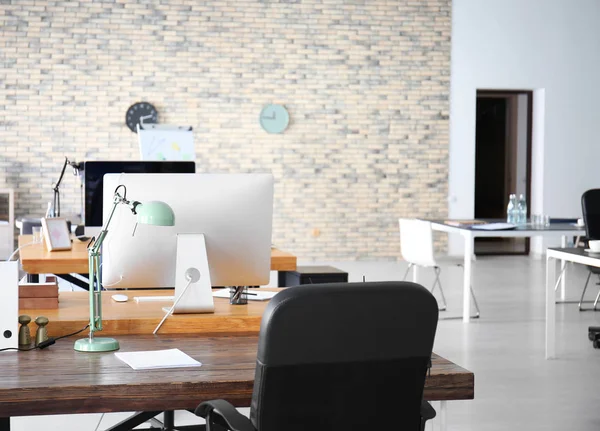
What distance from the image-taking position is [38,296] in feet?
9.84

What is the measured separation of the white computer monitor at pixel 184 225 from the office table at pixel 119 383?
43 cm

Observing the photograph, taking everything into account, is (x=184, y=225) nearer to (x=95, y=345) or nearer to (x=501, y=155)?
(x=95, y=345)

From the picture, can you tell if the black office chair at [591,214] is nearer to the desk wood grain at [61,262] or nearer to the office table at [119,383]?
the desk wood grain at [61,262]

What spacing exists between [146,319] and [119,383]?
683 mm

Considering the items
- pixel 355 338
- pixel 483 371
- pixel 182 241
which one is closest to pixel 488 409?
pixel 483 371

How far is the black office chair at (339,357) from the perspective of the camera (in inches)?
72.1

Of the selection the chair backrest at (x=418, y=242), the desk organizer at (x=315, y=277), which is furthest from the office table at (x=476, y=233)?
the desk organizer at (x=315, y=277)

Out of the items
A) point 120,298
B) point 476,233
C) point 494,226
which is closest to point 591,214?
point 494,226

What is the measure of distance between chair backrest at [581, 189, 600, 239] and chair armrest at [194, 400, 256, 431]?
5308 millimetres

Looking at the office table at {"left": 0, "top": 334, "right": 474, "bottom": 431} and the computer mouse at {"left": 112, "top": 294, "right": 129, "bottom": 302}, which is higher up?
the computer mouse at {"left": 112, "top": 294, "right": 129, "bottom": 302}

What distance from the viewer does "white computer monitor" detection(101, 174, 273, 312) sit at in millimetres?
2859

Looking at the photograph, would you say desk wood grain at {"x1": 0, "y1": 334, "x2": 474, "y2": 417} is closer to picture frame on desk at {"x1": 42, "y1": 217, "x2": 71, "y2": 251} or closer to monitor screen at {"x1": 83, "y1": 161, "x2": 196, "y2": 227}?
picture frame on desk at {"x1": 42, "y1": 217, "x2": 71, "y2": 251}

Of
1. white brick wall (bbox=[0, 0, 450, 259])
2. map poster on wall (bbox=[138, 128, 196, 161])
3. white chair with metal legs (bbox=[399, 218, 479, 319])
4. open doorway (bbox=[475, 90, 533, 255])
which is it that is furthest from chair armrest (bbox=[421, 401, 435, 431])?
open doorway (bbox=[475, 90, 533, 255])

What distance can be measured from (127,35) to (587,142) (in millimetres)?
6604
